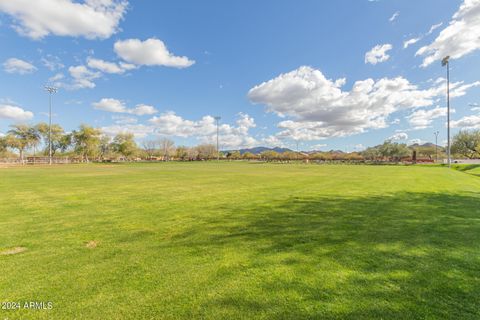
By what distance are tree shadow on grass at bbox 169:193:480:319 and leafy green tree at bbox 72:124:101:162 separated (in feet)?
346

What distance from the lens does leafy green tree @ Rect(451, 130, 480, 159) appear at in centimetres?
7225

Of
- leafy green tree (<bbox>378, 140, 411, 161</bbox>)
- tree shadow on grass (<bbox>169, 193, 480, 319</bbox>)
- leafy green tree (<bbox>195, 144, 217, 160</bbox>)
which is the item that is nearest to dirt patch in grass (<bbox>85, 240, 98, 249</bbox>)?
tree shadow on grass (<bbox>169, 193, 480, 319</bbox>)

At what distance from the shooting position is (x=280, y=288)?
345cm

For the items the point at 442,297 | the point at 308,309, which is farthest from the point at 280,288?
the point at 442,297

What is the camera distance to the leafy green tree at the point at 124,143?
4190 inches

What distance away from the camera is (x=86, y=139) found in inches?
3625

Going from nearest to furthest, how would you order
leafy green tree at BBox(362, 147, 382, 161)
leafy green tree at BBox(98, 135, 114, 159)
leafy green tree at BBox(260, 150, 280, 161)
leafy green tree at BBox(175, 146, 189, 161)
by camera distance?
1. leafy green tree at BBox(98, 135, 114, 159)
2. leafy green tree at BBox(362, 147, 382, 161)
3. leafy green tree at BBox(260, 150, 280, 161)
4. leafy green tree at BBox(175, 146, 189, 161)

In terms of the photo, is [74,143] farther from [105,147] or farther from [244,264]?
[244,264]

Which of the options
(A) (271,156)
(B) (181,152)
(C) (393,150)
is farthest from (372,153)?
(B) (181,152)

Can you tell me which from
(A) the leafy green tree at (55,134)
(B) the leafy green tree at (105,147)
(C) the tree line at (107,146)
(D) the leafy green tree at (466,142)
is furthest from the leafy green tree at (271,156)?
(A) the leafy green tree at (55,134)

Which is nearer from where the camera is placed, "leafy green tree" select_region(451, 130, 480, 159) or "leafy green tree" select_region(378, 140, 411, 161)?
"leafy green tree" select_region(451, 130, 480, 159)

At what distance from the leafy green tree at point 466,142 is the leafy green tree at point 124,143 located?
131m

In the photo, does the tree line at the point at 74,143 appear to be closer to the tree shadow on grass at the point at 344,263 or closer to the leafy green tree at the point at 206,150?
the leafy green tree at the point at 206,150

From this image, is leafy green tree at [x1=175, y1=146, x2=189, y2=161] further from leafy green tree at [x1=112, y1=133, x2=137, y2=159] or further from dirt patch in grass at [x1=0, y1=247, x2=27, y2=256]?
dirt patch in grass at [x1=0, y1=247, x2=27, y2=256]
